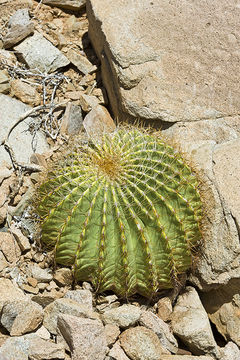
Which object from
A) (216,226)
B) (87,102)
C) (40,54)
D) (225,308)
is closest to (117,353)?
(225,308)

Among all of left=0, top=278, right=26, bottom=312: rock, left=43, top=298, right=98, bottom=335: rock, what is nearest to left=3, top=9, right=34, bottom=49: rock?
left=0, top=278, right=26, bottom=312: rock

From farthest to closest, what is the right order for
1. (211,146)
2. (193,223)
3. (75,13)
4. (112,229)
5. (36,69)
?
1. (75,13)
2. (36,69)
3. (211,146)
4. (193,223)
5. (112,229)

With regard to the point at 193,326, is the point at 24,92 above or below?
above

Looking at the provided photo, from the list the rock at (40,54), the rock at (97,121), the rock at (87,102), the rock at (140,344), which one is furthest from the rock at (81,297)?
the rock at (40,54)

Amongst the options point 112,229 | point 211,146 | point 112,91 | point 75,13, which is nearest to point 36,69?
point 112,91

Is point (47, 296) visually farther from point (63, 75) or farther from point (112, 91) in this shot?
point (63, 75)

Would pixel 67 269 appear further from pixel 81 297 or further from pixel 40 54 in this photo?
pixel 40 54

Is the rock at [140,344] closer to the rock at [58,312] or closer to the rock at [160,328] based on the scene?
the rock at [160,328]
